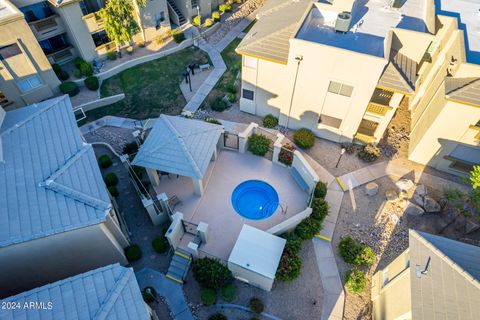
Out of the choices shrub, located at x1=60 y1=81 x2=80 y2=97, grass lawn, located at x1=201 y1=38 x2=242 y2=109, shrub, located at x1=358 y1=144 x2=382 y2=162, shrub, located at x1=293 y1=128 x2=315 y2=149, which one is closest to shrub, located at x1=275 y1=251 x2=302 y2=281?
shrub, located at x1=293 y1=128 x2=315 y2=149

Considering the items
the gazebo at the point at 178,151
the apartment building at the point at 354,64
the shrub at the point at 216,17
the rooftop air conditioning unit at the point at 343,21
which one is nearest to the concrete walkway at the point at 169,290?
the gazebo at the point at 178,151

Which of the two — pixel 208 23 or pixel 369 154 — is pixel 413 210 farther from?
pixel 208 23

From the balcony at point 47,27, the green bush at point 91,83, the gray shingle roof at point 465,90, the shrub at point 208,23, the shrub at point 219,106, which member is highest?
the gray shingle roof at point 465,90

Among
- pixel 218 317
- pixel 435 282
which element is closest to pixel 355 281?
pixel 435 282

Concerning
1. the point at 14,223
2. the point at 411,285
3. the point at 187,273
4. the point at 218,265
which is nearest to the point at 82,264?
the point at 14,223

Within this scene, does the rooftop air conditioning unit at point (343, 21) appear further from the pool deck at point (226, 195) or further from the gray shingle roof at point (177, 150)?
the gray shingle roof at point (177, 150)

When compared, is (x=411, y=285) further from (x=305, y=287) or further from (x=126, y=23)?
(x=126, y=23)
